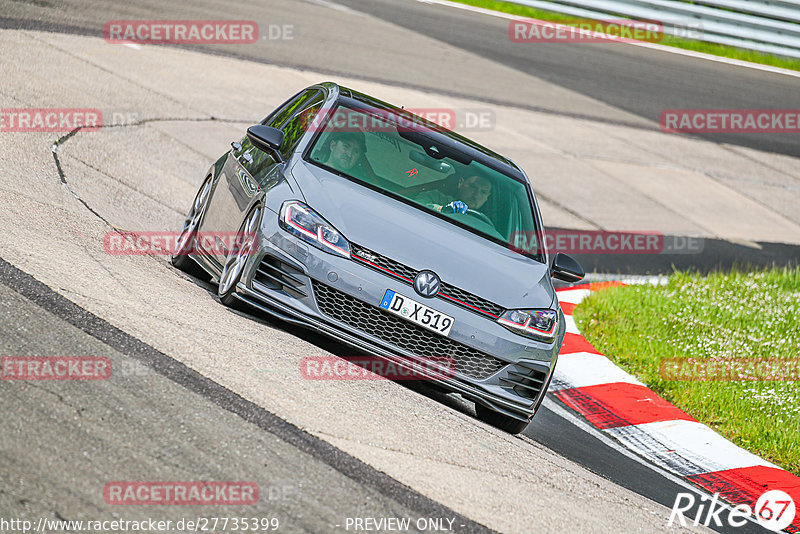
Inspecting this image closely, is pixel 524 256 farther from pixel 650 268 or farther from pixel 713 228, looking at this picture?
pixel 713 228

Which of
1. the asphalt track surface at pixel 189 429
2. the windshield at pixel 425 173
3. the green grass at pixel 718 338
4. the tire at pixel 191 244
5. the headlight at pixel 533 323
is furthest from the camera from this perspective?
the green grass at pixel 718 338

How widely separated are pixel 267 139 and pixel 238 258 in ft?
3.22

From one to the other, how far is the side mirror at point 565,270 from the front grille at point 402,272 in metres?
1.17

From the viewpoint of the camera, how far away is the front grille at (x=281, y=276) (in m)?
6.02

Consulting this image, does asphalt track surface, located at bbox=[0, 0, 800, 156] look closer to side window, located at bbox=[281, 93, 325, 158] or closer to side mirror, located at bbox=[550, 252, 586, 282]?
side window, located at bbox=[281, 93, 325, 158]

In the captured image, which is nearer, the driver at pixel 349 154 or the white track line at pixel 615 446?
the white track line at pixel 615 446

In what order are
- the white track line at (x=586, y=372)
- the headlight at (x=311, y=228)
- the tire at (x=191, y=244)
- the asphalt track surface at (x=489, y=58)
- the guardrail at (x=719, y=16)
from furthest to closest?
the guardrail at (x=719, y=16) → the asphalt track surface at (x=489, y=58) → the white track line at (x=586, y=372) → the tire at (x=191, y=244) → the headlight at (x=311, y=228)

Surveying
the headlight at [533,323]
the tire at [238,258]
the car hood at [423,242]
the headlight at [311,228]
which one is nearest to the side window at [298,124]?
the car hood at [423,242]

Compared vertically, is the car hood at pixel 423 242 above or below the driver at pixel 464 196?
below

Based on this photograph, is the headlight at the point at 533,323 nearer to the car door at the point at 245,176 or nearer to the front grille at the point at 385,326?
the front grille at the point at 385,326

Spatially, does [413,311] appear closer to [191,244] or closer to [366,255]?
[366,255]

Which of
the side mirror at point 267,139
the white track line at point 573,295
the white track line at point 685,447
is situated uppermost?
the side mirror at point 267,139

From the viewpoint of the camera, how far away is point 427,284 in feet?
19.5

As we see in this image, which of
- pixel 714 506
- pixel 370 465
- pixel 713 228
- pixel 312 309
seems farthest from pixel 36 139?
pixel 713 228
